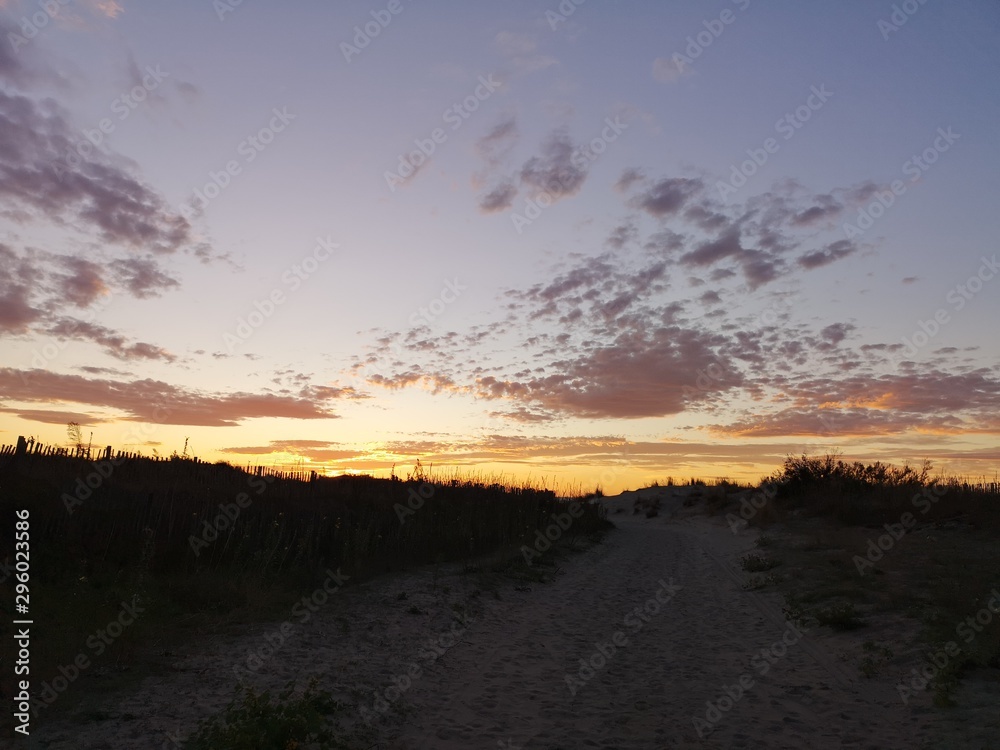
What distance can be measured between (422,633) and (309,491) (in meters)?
10.9

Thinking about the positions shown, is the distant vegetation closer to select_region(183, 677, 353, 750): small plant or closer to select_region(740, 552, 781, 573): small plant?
select_region(183, 677, 353, 750): small plant

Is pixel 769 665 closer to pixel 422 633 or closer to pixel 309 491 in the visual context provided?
pixel 422 633

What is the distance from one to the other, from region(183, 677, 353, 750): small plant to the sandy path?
0.71 m

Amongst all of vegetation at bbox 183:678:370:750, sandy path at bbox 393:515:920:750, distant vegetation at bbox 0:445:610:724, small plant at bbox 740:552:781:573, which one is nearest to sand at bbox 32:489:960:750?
sandy path at bbox 393:515:920:750

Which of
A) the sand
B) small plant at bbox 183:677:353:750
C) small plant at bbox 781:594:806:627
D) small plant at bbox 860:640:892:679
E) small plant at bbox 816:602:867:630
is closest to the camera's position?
small plant at bbox 183:677:353:750

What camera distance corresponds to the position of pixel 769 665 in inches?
304

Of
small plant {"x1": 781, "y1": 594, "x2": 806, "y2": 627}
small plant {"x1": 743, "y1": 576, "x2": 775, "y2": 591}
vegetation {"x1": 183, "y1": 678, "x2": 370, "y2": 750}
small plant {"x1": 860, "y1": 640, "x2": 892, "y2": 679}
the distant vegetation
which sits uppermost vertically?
the distant vegetation

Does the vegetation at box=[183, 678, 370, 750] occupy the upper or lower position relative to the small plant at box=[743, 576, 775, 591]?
upper

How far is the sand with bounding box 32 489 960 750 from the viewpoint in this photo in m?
5.50

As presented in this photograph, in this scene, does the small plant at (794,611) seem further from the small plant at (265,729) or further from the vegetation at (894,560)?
the small plant at (265,729)

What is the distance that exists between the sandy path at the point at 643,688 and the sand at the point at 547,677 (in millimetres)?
26

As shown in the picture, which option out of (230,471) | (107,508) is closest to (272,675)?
(107,508)

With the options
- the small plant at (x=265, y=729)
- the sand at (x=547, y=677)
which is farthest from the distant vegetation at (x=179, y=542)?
the small plant at (x=265, y=729)

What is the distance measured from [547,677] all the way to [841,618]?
188 inches
